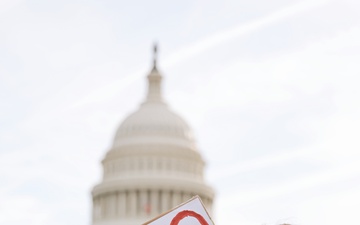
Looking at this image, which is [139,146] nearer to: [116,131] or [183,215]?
[116,131]

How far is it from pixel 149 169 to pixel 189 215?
264 ft

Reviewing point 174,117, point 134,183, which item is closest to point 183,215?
point 134,183

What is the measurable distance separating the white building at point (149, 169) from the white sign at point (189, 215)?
75.1 metres

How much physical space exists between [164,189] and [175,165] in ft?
11.8

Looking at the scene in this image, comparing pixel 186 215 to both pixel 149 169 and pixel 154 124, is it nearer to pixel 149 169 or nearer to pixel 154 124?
pixel 149 169

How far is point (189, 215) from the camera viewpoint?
10.3m

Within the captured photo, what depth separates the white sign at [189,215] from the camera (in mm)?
10195

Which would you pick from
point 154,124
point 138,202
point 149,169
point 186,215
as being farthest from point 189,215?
point 154,124

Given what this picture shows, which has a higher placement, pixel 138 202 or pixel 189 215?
pixel 138 202

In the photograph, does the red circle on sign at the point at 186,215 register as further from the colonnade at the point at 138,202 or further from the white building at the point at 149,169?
the colonnade at the point at 138,202

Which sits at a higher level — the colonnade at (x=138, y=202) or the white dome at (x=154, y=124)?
the white dome at (x=154, y=124)

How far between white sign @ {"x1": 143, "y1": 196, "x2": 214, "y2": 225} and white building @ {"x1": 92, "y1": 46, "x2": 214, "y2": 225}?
75143 millimetres

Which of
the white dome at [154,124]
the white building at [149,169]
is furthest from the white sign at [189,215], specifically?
the white dome at [154,124]

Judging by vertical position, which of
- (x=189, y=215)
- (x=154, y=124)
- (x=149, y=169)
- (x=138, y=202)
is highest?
(x=154, y=124)
